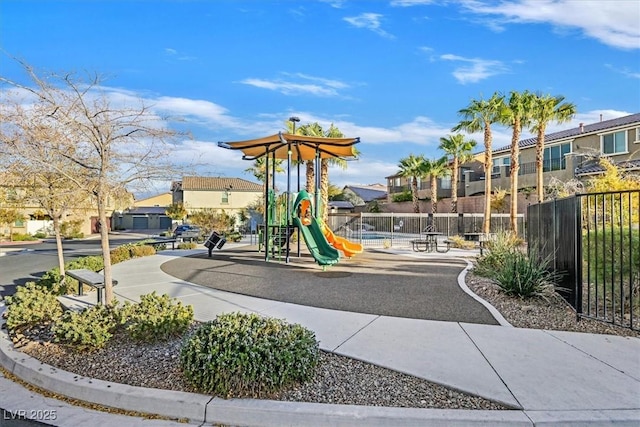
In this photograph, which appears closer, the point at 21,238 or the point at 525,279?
the point at 525,279

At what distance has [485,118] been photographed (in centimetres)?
2689

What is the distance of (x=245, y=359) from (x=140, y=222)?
57.5m

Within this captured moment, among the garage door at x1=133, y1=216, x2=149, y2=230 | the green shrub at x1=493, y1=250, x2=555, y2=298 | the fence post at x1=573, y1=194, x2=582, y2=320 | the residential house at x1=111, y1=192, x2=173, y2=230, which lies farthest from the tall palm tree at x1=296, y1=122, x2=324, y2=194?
the garage door at x1=133, y1=216, x2=149, y2=230

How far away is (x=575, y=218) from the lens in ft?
19.9

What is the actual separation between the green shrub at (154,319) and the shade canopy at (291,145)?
7.95 meters

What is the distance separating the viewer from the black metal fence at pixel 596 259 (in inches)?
225

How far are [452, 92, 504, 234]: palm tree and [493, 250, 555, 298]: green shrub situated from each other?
18737 mm

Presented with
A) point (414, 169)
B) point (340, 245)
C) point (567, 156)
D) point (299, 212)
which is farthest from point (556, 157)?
point (299, 212)

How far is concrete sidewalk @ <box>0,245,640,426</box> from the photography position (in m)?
3.36

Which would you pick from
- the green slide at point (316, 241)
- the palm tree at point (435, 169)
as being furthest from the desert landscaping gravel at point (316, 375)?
the palm tree at point (435, 169)

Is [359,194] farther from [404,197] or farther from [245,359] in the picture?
[245,359]

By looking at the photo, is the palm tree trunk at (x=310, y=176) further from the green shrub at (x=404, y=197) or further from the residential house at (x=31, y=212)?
the green shrub at (x=404, y=197)

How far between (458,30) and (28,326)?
412 inches

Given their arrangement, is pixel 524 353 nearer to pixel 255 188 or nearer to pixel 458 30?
pixel 458 30
